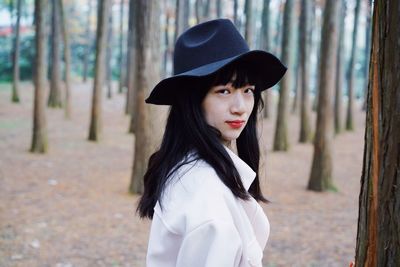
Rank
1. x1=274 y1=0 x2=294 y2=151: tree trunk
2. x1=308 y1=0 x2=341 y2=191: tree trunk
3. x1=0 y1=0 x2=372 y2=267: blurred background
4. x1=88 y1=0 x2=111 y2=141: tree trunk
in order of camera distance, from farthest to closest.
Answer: x1=274 y1=0 x2=294 y2=151: tree trunk < x1=88 y1=0 x2=111 y2=141: tree trunk < x1=308 y1=0 x2=341 y2=191: tree trunk < x1=0 y1=0 x2=372 y2=267: blurred background

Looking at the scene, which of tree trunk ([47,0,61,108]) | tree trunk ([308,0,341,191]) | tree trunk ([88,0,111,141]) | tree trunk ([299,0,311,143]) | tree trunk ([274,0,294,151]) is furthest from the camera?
tree trunk ([47,0,61,108])

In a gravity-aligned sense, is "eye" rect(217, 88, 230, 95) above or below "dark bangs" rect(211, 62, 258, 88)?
below

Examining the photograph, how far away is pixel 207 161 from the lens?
5.12 feet

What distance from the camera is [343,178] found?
33.8 ft

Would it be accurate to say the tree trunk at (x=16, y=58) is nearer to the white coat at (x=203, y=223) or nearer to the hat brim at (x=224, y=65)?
the hat brim at (x=224, y=65)

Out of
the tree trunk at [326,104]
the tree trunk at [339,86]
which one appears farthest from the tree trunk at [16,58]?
the tree trunk at [326,104]

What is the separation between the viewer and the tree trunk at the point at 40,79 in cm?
988

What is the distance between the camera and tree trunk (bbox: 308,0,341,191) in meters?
8.31

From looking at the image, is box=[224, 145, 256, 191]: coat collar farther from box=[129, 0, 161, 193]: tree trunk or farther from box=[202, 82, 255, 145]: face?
box=[129, 0, 161, 193]: tree trunk

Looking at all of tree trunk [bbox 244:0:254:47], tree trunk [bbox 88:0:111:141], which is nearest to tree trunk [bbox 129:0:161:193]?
tree trunk [bbox 88:0:111:141]

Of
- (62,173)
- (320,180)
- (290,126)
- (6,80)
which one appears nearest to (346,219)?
(320,180)

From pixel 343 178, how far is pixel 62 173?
613 cm

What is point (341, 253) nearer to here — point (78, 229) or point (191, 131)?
point (78, 229)

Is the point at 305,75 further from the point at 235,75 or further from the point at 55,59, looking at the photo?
the point at 235,75
